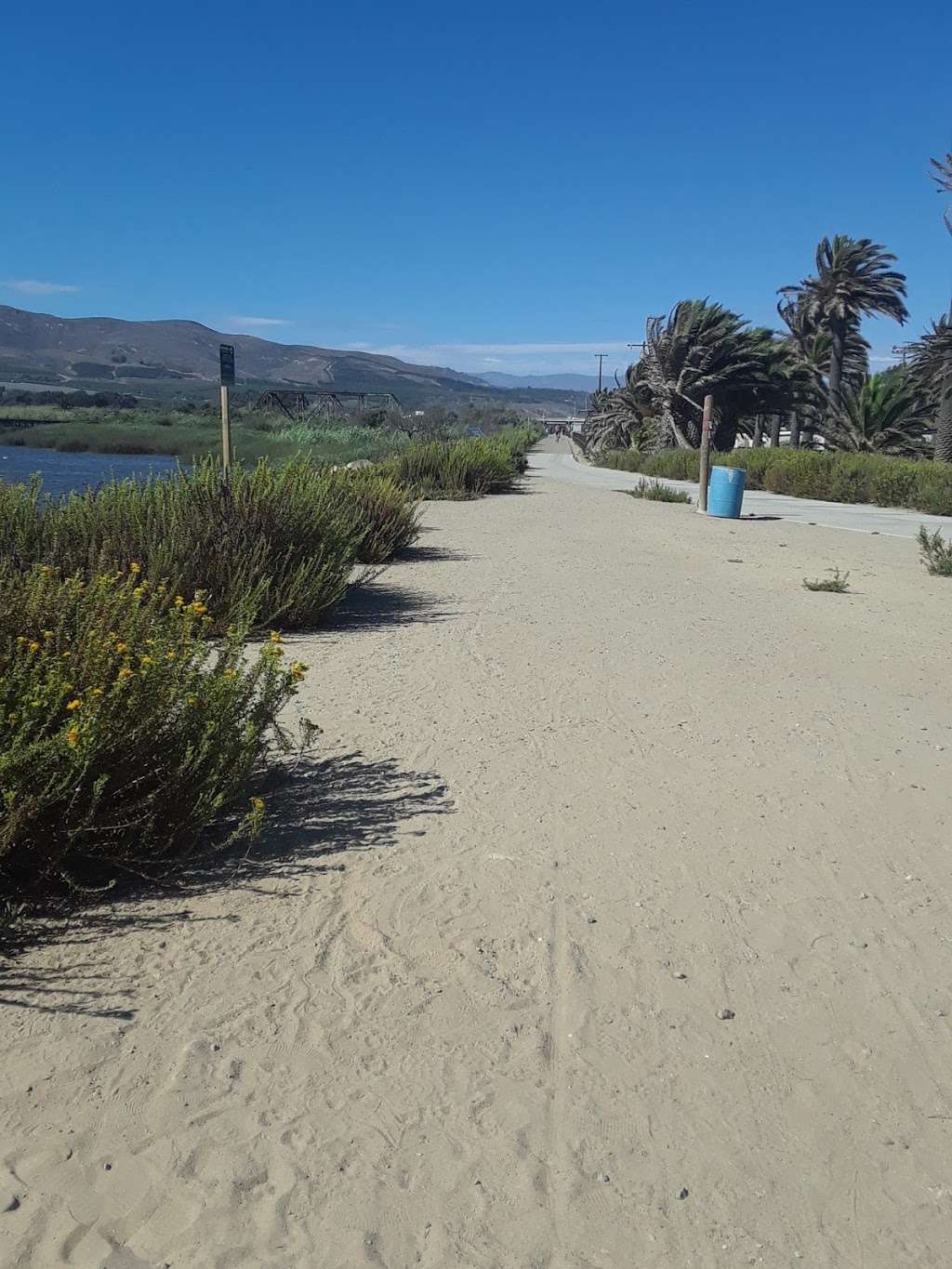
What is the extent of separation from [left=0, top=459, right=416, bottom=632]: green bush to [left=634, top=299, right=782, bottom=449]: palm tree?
33.9 meters

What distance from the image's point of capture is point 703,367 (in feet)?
138

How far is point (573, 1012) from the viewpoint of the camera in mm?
3104

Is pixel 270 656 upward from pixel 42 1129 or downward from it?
upward

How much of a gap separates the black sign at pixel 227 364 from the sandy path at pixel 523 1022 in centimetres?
506

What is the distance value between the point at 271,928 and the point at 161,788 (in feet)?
1.91

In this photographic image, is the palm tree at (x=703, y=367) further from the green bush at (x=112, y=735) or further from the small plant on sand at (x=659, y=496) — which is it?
the green bush at (x=112, y=735)

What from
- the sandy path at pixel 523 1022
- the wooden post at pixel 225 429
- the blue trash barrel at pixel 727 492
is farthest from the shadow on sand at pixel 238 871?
the blue trash barrel at pixel 727 492

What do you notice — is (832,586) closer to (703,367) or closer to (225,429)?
(225,429)

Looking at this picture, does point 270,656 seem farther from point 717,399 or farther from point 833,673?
point 717,399

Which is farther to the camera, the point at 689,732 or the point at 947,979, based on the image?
the point at 689,732

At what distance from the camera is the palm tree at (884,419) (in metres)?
32.5

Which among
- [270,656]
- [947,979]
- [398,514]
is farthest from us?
[398,514]

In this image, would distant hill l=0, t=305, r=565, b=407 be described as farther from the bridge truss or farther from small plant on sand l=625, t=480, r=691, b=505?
small plant on sand l=625, t=480, r=691, b=505

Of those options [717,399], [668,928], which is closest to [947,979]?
[668,928]
